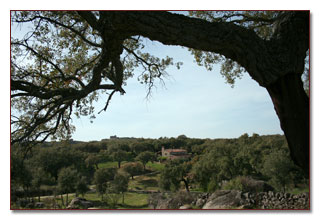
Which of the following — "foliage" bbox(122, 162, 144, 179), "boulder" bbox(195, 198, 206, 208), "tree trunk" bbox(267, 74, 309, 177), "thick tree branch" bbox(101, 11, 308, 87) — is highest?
"thick tree branch" bbox(101, 11, 308, 87)

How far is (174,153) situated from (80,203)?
2504mm

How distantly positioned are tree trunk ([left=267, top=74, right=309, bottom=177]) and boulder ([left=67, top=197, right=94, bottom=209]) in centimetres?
355

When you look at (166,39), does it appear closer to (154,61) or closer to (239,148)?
(154,61)

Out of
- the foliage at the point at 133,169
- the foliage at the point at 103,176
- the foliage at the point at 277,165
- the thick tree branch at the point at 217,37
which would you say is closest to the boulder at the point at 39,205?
the foliage at the point at 103,176

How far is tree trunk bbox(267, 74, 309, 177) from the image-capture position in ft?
7.09

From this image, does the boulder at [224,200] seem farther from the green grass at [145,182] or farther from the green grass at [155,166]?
the green grass at [155,166]

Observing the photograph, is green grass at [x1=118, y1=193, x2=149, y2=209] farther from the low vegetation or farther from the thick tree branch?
the thick tree branch

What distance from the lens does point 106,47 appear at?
271 centimetres

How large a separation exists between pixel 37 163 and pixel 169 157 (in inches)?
123

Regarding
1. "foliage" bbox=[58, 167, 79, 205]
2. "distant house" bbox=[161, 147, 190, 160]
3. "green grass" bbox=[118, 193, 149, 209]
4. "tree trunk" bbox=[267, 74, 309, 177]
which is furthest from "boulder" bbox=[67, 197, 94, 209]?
"tree trunk" bbox=[267, 74, 309, 177]

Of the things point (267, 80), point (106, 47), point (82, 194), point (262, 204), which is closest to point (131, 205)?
point (82, 194)

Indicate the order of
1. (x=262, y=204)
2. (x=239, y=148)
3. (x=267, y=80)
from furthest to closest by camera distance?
(x=239, y=148) → (x=262, y=204) → (x=267, y=80)

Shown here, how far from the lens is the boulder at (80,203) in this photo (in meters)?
3.77

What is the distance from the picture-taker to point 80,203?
3.92 meters
